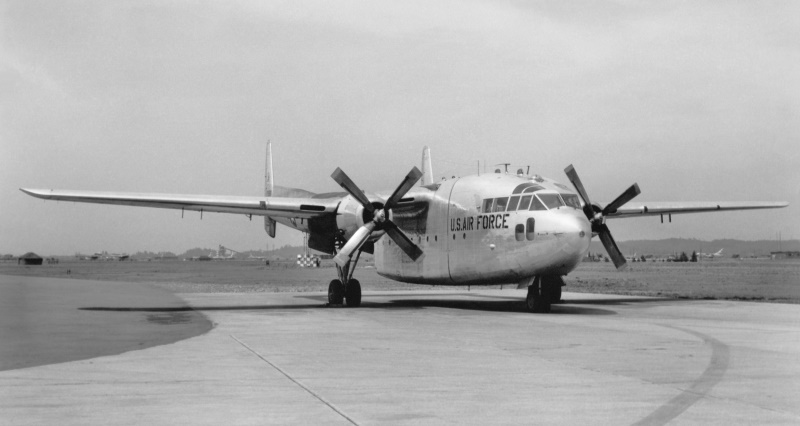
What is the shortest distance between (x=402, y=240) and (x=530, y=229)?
5.21 m

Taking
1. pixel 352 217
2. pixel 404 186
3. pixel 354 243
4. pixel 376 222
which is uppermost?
pixel 404 186

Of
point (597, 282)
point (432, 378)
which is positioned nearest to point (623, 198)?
point (432, 378)

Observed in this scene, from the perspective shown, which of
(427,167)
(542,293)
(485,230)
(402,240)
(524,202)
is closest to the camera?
(524,202)

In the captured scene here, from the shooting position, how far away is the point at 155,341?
14.5 m

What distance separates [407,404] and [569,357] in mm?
4687

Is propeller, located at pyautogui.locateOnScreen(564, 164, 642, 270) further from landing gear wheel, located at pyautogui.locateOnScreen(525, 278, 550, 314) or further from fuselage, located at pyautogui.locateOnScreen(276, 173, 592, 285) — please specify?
landing gear wheel, located at pyautogui.locateOnScreen(525, 278, 550, 314)

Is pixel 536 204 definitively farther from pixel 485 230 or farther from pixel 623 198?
pixel 623 198

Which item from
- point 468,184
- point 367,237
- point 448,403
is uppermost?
point 468,184

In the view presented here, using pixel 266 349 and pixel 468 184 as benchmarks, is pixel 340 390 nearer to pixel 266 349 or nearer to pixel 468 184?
pixel 266 349

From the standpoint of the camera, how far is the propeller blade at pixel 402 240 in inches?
1025

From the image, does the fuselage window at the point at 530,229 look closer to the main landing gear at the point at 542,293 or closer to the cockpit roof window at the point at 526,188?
the cockpit roof window at the point at 526,188

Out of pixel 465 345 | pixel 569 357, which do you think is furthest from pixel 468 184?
pixel 569 357

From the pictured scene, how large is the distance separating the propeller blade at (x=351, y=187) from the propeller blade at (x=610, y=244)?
7.69 m

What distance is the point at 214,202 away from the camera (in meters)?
26.3
